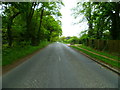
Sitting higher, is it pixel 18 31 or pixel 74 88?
A: pixel 18 31

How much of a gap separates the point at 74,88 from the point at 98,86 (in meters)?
1.14

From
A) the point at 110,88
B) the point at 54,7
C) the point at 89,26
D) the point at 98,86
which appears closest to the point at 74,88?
the point at 98,86

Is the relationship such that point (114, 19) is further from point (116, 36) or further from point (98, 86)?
point (98, 86)

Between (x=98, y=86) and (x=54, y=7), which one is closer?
(x=98, y=86)

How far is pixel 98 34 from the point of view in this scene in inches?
885

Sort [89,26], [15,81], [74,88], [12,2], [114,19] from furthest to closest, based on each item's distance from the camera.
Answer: [89,26] < [114,19] < [12,2] < [15,81] < [74,88]

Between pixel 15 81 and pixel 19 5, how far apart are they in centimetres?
749

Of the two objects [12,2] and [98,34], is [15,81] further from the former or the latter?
[98,34]

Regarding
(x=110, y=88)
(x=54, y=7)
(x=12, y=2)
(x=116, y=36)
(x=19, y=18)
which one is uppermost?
(x=54, y=7)

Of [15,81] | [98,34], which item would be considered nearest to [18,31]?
[15,81]

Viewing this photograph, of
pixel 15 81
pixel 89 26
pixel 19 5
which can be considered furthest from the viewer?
pixel 89 26

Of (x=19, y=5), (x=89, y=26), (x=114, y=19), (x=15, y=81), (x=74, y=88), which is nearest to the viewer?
(x=74, y=88)

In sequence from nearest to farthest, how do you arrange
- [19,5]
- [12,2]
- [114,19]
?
1. [12,2]
2. [19,5]
3. [114,19]

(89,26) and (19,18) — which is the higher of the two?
(19,18)
